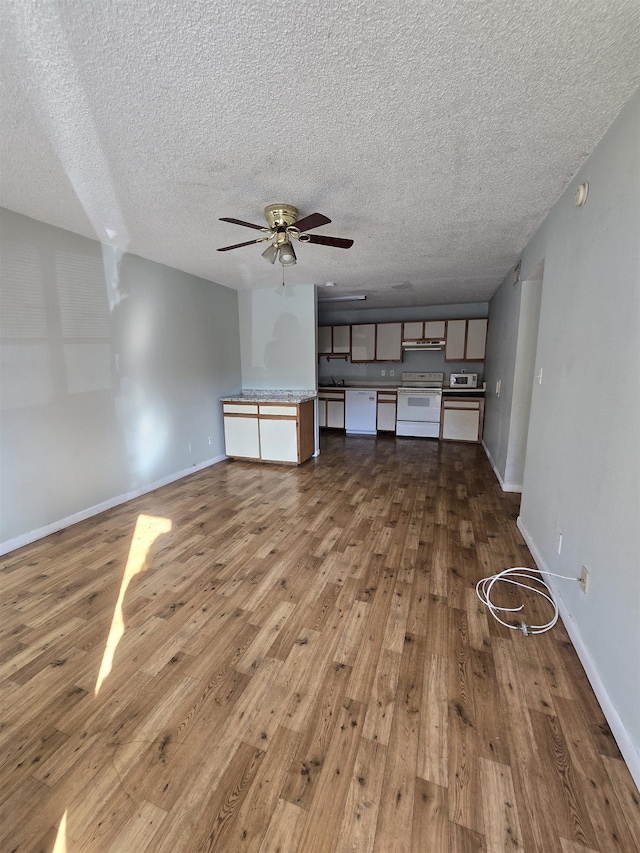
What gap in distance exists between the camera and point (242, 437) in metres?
4.89

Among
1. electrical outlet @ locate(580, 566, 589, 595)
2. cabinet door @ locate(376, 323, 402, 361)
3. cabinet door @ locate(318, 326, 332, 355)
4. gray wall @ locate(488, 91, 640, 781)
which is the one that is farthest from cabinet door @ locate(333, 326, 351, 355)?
electrical outlet @ locate(580, 566, 589, 595)

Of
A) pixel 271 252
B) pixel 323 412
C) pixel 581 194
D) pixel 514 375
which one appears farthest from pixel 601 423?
pixel 323 412

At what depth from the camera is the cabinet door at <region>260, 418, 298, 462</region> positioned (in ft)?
15.2

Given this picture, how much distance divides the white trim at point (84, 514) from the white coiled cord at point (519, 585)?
10.5 feet

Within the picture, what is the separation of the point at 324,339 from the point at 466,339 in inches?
104

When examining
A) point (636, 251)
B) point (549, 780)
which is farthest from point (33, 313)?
point (549, 780)

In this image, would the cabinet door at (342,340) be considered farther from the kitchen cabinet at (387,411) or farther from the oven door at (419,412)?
the oven door at (419,412)

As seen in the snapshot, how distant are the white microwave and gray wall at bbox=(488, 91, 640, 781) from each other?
3.86 m

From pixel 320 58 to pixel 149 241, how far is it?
239 cm

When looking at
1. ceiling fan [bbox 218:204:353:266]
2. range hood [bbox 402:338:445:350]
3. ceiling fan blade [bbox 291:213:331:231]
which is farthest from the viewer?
range hood [bbox 402:338:445:350]

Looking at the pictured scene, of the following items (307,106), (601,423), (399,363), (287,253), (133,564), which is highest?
(307,106)

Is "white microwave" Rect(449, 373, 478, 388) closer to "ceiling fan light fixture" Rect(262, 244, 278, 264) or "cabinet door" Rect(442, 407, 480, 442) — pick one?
"cabinet door" Rect(442, 407, 480, 442)

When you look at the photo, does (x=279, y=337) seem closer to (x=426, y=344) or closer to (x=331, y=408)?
(x=331, y=408)

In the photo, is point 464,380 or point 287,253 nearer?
point 287,253
